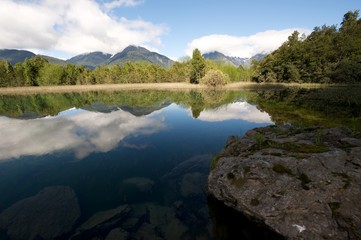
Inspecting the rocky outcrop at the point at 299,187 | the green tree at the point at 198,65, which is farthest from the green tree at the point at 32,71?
the rocky outcrop at the point at 299,187

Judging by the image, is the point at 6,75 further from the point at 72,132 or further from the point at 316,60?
the point at 316,60

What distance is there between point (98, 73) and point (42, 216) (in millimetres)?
129972

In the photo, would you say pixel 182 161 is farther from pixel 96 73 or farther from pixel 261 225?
pixel 96 73

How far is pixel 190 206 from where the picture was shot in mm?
10367

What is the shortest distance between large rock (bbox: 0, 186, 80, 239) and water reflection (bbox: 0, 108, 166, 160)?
220 inches

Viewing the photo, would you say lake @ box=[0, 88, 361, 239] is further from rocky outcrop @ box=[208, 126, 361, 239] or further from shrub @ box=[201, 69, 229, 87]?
shrub @ box=[201, 69, 229, 87]

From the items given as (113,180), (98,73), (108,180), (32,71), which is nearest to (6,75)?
(32,71)

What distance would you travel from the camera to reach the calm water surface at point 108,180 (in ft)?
29.7

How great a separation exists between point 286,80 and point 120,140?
330 feet

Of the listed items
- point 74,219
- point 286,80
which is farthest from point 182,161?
point 286,80

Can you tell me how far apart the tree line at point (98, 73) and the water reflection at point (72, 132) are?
86.5 m

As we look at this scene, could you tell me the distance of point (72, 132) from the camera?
23.7 metres

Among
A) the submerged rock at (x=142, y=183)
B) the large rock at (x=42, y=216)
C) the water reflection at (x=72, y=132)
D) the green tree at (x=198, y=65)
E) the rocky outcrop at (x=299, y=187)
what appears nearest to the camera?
the rocky outcrop at (x=299, y=187)

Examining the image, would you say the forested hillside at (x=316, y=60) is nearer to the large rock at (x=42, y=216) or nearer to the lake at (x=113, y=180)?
the lake at (x=113, y=180)
